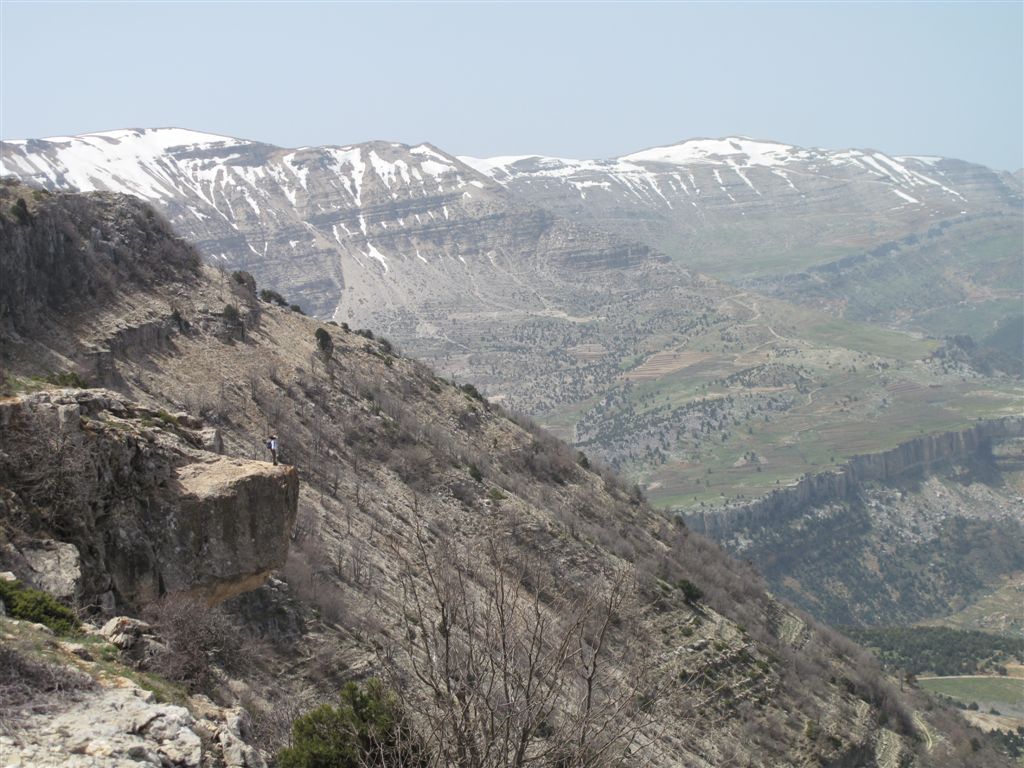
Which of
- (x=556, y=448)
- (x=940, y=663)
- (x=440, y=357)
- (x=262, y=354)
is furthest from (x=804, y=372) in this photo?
(x=262, y=354)

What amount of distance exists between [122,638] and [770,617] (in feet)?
115

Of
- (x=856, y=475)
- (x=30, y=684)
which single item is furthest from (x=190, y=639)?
(x=856, y=475)

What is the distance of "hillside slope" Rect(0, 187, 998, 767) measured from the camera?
2219 centimetres

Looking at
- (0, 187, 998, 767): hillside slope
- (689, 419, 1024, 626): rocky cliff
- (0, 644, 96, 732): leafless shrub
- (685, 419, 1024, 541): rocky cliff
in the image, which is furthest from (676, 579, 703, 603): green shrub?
(685, 419, 1024, 541): rocky cliff

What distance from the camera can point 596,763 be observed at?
10.8m

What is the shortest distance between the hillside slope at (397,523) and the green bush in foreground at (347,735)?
383 cm

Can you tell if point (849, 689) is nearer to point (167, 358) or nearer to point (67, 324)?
point (167, 358)

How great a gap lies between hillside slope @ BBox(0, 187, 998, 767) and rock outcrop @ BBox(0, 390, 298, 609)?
204cm

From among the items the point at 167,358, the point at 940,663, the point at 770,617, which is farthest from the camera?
the point at 940,663

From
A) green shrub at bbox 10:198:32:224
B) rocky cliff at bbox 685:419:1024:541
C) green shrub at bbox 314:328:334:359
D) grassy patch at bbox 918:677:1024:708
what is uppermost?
green shrub at bbox 10:198:32:224

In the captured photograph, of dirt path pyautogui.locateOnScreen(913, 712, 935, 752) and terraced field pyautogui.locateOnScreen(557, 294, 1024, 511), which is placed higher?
dirt path pyautogui.locateOnScreen(913, 712, 935, 752)

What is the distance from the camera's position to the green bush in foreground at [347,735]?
12.6 m

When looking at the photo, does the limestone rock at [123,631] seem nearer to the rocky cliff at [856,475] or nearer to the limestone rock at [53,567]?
the limestone rock at [53,567]

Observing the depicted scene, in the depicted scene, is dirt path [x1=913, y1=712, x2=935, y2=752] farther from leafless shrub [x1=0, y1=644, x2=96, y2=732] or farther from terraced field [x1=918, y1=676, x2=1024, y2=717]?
leafless shrub [x1=0, y1=644, x2=96, y2=732]
